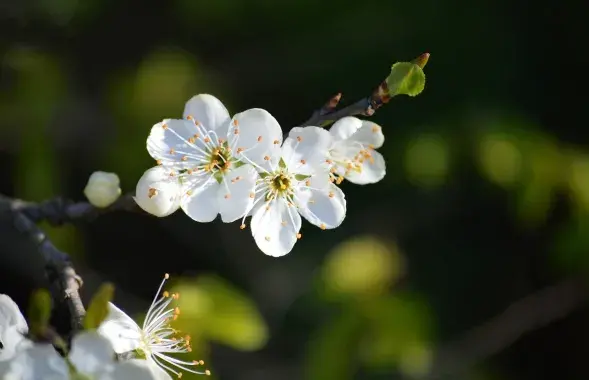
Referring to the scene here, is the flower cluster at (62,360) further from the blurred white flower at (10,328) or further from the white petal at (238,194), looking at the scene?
the white petal at (238,194)

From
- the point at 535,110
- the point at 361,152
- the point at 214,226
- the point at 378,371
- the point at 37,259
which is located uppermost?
the point at 535,110

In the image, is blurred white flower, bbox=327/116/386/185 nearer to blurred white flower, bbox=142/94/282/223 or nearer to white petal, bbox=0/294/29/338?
blurred white flower, bbox=142/94/282/223

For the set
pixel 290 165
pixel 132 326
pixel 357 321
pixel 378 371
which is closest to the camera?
pixel 132 326

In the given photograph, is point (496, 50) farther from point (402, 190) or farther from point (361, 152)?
point (361, 152)

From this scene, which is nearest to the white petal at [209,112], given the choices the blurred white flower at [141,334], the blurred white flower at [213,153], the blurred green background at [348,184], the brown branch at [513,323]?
the blurred white flower at [213,153]

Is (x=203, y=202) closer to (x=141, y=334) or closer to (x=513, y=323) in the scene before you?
(x=141, y=334)

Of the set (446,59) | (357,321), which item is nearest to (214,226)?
(357,321)
